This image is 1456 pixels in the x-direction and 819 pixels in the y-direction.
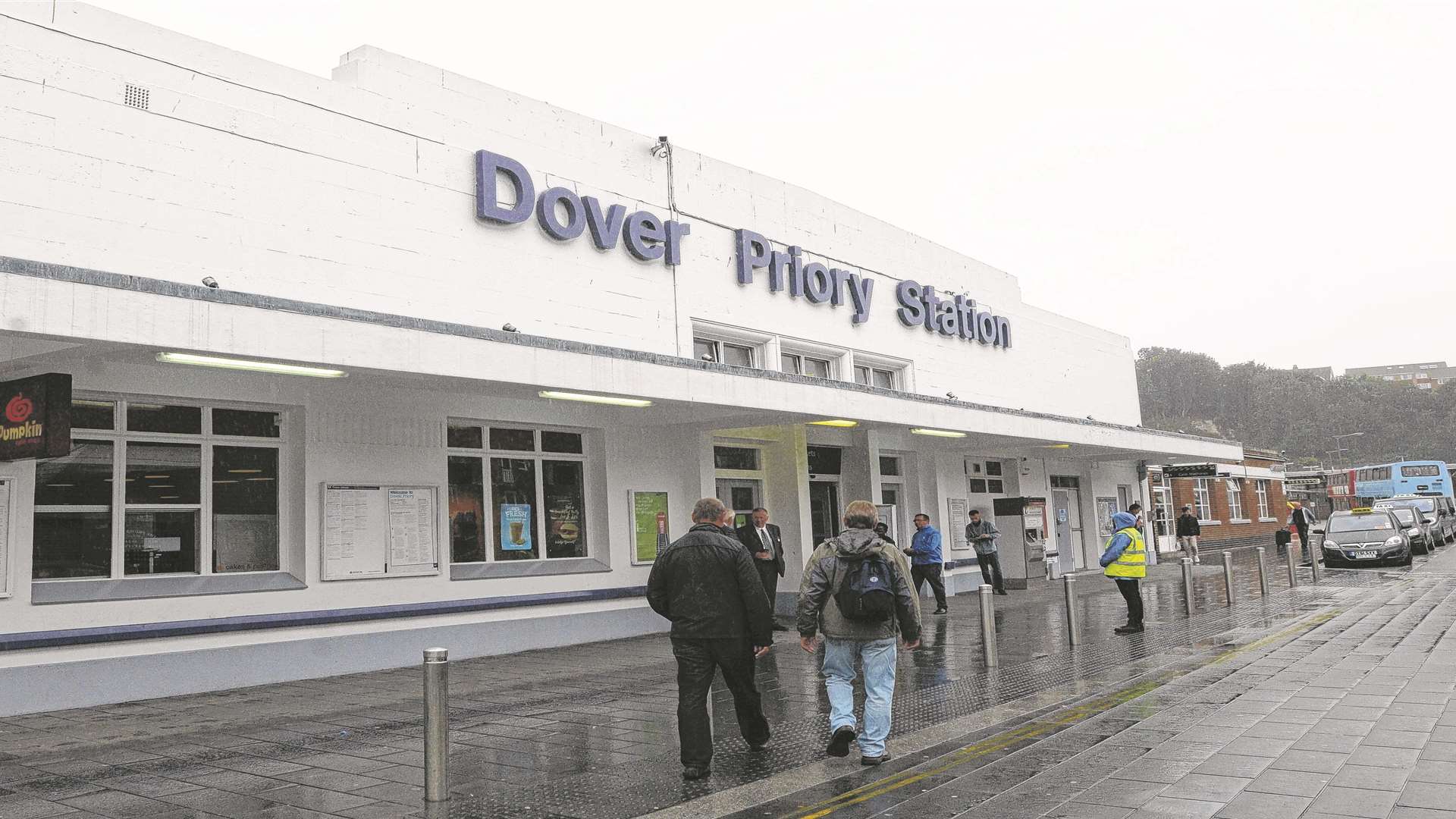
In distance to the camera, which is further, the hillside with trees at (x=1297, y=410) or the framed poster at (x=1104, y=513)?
the hillside with trees at (x=1297, y=410)

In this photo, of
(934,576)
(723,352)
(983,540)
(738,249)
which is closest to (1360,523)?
(983,540)

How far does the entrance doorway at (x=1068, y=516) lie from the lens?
24.7m

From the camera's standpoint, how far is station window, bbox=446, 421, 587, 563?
12219 mm

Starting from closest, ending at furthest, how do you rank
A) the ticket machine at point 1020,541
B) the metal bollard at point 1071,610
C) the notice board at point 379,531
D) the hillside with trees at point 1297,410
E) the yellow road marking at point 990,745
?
the yellow road marking at point 990,745, the notice board at point 379,531, the metal bollard at point 1071,610, the ticket machine at point 1020,541, the hillside with trees at point 1297,410

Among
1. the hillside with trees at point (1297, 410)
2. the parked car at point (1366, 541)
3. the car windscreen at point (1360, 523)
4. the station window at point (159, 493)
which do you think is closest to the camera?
the station window at point (159, 493)

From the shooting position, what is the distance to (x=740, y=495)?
16.1 metres

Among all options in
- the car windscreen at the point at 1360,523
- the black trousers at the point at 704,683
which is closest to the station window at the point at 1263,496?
the car windscreen at the point at 1360,523

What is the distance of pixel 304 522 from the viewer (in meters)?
10.5

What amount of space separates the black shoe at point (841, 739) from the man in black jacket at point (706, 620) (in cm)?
56

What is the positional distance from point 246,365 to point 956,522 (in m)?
15.1

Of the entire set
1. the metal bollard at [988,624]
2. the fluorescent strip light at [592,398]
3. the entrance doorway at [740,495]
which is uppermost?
the fluorescent strip light at [592,398]

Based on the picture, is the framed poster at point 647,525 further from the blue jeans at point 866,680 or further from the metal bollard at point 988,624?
the blue jeans at point 866,680

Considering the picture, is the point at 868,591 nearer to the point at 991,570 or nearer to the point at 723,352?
the point at 723,352

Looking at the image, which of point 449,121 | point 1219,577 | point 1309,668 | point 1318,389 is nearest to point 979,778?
point 1309,668
